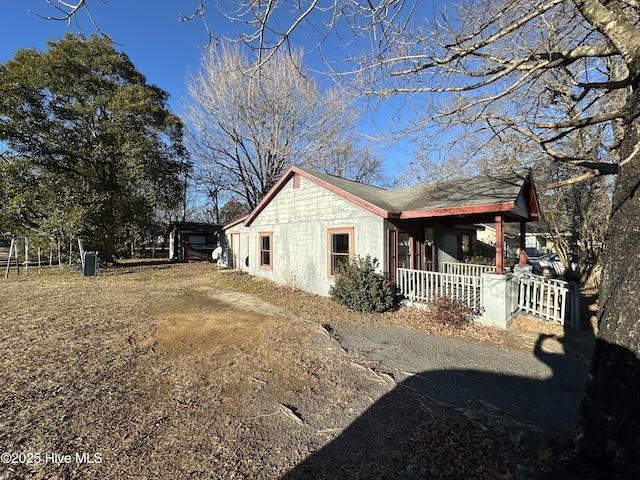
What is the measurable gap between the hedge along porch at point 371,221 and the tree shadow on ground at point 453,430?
4.00 metres

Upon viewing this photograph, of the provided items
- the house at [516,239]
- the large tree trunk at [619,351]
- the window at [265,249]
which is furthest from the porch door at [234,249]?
the house at [516,239]

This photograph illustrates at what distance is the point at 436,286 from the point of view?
788 centimetres

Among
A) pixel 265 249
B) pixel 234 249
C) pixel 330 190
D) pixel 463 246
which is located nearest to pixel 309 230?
pixel 330 190

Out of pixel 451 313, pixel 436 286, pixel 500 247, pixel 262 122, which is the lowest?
pixel 451 313

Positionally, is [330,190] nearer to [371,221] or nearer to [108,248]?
[371,221]

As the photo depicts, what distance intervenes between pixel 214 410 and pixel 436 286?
20.5ft

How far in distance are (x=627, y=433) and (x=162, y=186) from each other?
2033 cm

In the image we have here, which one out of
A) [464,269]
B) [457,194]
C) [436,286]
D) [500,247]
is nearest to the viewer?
[500,247]

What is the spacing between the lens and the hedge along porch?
821 centimetres

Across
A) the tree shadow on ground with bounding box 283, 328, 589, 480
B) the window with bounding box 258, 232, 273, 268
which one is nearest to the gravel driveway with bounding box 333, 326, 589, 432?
the tree shadow on ground with bounding box 283, 328, 589, 480

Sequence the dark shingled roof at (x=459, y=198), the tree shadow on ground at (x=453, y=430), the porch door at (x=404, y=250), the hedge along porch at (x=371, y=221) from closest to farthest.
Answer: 1. the tree shadow on ground at (x=453, y=430)
2. the dark shingled roof at (x=459, y=198)
3. the hedge along porch at (x=371, y=221)
4. the porch door at (x=404, y=250)

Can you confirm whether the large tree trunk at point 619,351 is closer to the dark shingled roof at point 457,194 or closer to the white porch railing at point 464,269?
the dark shingled roof at point 457,194

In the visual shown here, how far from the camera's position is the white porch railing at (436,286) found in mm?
7395

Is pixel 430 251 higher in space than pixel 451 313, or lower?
higher
